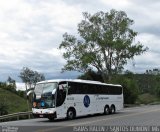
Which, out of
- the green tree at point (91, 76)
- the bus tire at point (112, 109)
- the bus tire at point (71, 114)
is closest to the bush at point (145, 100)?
the green tree at point (91, 76)

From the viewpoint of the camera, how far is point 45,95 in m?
27.5

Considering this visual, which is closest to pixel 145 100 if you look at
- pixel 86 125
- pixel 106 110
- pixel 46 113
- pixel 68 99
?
pixel 106 110

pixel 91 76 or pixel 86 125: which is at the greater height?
pixel 91 76

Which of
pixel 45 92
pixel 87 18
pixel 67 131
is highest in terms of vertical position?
pixel 87 18

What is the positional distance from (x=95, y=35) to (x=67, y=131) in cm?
4707

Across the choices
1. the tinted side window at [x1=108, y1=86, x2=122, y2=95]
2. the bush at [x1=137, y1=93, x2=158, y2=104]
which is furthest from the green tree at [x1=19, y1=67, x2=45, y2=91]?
the tinted side window at [x1=108, y1=86, x2=122, y2=95]

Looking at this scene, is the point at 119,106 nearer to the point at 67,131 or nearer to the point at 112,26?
the point at 67,131

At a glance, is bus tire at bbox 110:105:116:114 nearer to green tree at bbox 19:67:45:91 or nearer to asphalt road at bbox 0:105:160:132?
asphalt road at bbox 0:105:160:132

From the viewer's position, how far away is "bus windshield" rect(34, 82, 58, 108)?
27.2 m

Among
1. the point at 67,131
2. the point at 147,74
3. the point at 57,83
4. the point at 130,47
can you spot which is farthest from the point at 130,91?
the point at 147,74

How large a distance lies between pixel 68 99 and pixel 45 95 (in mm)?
1929

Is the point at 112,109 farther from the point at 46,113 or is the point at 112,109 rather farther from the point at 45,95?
the point at 46,113

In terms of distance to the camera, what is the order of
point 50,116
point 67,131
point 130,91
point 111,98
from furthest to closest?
point 130,91, point 111,98, point 50,116, point 67,131

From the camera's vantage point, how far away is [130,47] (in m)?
65.5
